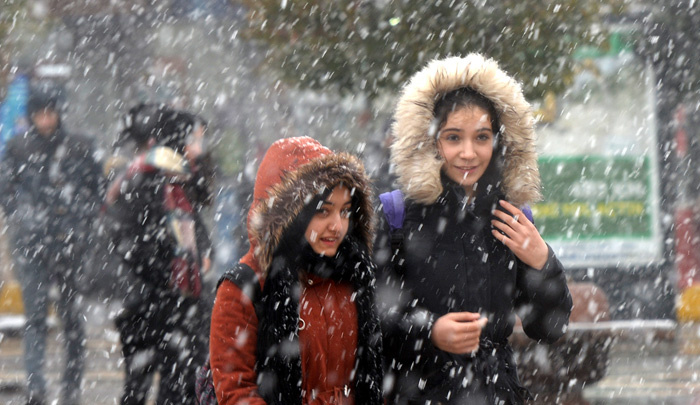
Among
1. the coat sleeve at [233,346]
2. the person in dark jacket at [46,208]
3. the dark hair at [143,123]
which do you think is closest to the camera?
the coat sleeve at [233,346]

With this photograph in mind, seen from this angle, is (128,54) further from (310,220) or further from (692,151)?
(310,220)

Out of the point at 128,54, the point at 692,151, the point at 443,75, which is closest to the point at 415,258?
the point at 443,75

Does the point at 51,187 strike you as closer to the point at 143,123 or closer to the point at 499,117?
the point at 143,123

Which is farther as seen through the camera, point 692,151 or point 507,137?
point 692,151

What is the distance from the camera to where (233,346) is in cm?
300

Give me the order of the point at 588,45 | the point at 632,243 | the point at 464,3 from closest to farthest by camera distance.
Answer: the point at 464,3 → the point at 588,45 → the point at 632,243

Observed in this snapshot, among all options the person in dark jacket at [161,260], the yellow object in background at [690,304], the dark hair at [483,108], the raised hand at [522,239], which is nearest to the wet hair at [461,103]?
the dark hair at [483,108]

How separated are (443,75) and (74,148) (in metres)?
3.93

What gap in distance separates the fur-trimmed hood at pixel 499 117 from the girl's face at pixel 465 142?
0.05m

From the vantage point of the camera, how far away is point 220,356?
298cm

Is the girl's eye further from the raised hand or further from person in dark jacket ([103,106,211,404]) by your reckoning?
person in dark jacket ([103,106,211,404])

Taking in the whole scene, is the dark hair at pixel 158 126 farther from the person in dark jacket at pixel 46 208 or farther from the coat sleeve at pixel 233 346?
the coat sleeve at pixel 233 346

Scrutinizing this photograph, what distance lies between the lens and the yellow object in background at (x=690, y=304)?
447 inches

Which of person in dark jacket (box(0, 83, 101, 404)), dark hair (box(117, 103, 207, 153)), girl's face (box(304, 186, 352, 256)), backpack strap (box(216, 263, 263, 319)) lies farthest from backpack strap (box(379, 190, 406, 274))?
person in dark jacket (box(0, 83, 101, 404))
